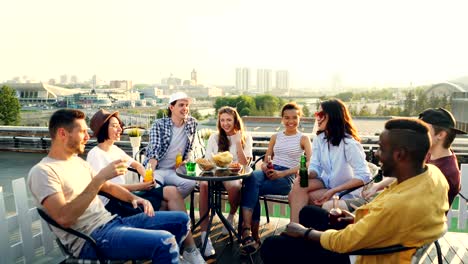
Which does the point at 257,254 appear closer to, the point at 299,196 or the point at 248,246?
the point at 248,246

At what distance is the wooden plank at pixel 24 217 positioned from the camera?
268cm

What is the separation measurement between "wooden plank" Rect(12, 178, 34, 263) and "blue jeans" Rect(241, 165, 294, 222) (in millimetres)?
1574

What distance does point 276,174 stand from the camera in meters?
3.46

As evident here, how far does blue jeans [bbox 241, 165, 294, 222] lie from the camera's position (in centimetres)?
325

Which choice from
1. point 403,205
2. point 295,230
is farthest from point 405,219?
point 295,230

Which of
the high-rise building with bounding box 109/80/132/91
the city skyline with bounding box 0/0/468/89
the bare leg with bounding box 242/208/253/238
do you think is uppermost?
the city skyline with bounding box 0/0/468/89

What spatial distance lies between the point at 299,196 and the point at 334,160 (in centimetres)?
38

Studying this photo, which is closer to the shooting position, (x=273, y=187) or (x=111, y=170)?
(x=111, y=170)

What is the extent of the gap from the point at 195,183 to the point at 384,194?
6.58 ft

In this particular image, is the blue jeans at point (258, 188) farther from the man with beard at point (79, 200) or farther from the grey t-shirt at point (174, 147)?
the man with beard at point (79, 200)

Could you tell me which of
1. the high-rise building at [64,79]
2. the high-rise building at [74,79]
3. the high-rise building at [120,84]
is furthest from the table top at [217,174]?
the high-rise building at [64,79]

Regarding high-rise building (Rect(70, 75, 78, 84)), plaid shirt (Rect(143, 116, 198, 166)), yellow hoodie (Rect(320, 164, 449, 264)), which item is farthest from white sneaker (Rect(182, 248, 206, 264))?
high-rise building (Rect(70, 75, 78, 84))

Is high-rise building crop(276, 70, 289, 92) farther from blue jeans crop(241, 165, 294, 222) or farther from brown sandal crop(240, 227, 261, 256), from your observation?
brown sandal crop(240, 227, 261, 256)

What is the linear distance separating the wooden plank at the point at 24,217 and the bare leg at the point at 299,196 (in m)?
1.89
